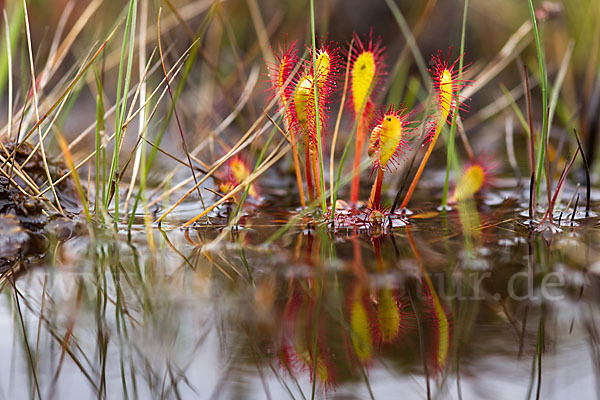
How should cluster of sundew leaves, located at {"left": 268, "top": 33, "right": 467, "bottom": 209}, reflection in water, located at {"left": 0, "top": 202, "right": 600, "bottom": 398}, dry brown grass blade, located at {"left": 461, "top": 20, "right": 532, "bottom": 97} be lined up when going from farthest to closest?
dry brown grass blade, located at {"left": 461, "top": 20, "right": 532, "bottom": 97}
cluster of sundew leaves, located at {"left": 268, "top": 33, "right": 467, "bottom": 209}
reflection in water, located at {"left": 0, "top": 202, "right": 600, "bottom": 398}

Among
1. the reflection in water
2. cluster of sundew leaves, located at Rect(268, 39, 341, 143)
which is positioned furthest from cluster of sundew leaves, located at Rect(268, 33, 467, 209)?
the reflection in water

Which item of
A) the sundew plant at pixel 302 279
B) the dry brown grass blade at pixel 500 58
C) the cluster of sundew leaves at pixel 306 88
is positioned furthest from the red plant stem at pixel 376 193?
the dry brown grass blade at pixel 500 58

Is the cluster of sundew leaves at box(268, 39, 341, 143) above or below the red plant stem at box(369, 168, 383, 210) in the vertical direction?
above

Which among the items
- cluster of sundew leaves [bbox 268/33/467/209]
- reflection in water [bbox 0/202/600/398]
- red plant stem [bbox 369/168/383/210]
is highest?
cluster of sundew leaves [bbox 268/33/467/209]

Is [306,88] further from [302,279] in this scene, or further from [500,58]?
[500,58]

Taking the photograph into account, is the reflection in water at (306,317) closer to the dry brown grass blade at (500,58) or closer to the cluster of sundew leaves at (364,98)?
the cluster of sundew leaves at (364,98)

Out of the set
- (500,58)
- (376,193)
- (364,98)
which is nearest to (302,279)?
(376,193)

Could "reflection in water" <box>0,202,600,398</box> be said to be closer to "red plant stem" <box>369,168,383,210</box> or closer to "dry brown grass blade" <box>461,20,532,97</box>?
"red plant stem" <box>369,168,383,210</box>

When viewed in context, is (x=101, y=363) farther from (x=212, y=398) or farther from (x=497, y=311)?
(x=497, y=311)
